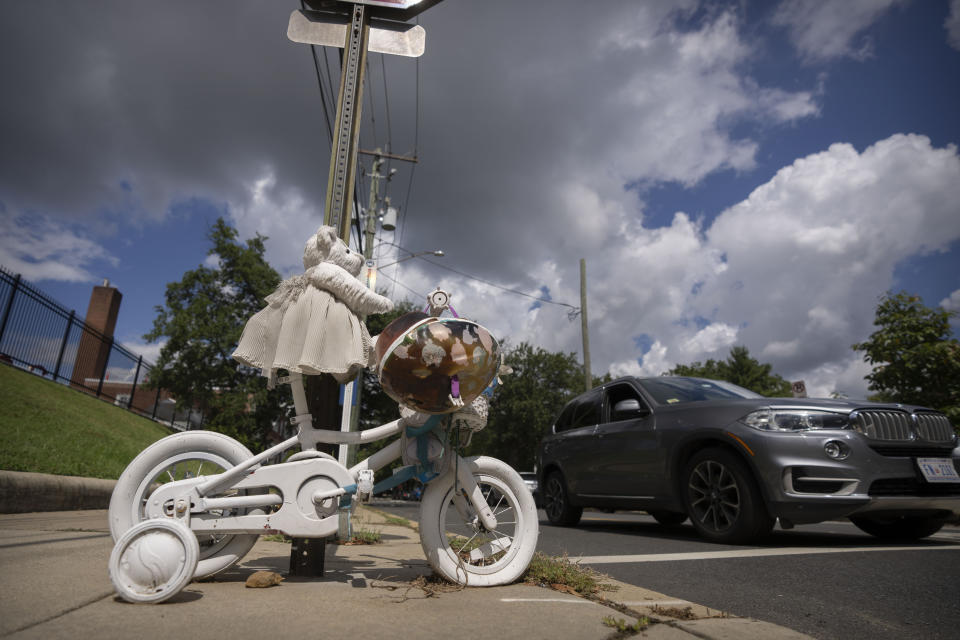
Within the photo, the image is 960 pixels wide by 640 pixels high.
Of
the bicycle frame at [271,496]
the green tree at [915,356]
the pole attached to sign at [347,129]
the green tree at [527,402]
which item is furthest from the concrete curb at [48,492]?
the green tree at [527,402]

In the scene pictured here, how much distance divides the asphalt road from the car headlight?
35.5 inches

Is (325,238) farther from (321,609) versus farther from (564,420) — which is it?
(564,420)

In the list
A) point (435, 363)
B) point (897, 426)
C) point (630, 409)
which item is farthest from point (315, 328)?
point (897, 426)

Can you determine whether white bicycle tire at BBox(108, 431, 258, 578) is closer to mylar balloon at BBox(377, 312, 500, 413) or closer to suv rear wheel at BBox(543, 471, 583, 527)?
mylar balloon at BBox(377, 312, 500, 413)

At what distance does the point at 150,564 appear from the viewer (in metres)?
1.92

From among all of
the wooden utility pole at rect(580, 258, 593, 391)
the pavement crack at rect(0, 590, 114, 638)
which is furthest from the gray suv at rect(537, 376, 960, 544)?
the wooden utility pole at rect(580, 258, 593, 391)

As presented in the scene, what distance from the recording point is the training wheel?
189 centimetres

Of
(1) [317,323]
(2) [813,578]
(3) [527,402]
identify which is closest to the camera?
(1) [317,323]

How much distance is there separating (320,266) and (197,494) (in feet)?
3.94

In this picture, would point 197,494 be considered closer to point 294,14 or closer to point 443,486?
point 443,486

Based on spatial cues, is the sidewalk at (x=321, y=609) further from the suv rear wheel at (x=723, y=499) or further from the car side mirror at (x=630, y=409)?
the car side mirror at (x=630, y=409)

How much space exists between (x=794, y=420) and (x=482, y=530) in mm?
2908

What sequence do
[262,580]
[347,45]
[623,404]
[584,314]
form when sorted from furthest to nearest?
[584,314], [623,404], [347,45], [262,580]

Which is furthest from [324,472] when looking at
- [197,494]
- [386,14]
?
[386,14]
